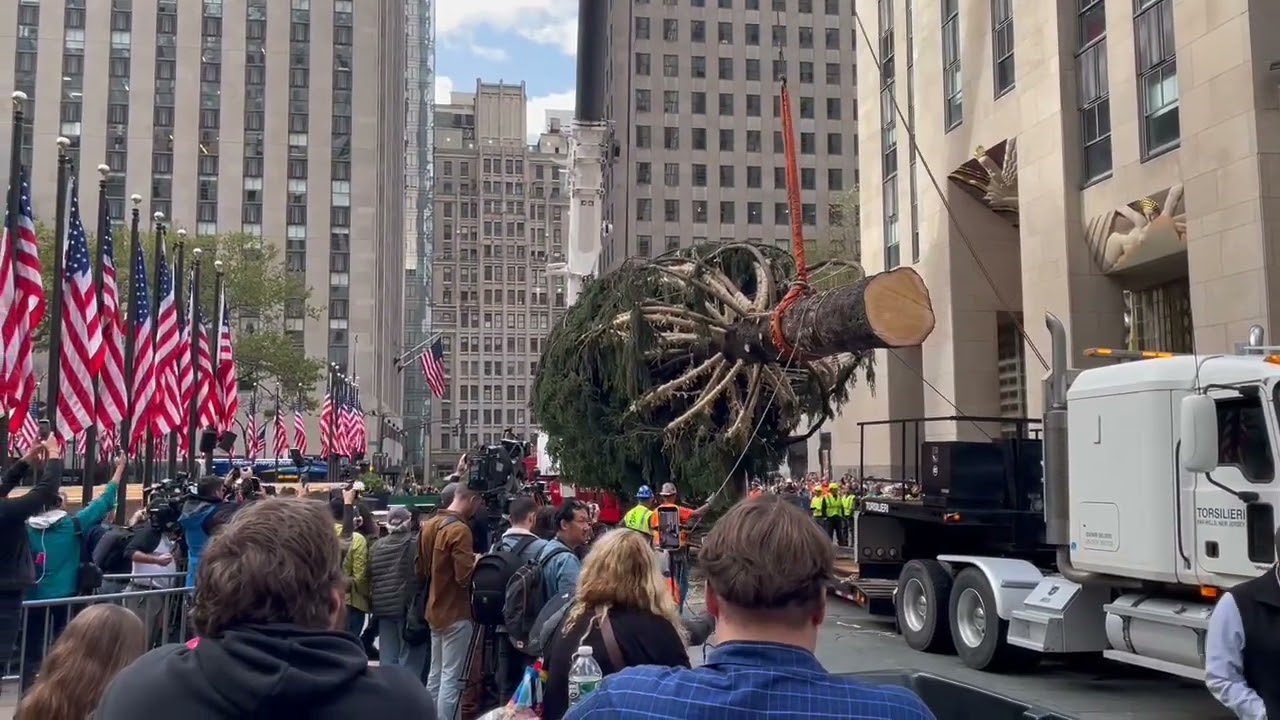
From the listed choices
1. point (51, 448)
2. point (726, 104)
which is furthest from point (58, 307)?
point (726, 104)

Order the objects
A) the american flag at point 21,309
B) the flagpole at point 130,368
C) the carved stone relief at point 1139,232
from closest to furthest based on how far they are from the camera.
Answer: the american flag at point 21,309 → the flagpole at point 130,368 → the carved stone relief at point 1139,232

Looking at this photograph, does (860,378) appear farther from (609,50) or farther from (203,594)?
(609,50)

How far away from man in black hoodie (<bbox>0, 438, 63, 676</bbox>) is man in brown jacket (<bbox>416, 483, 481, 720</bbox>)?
2491mm

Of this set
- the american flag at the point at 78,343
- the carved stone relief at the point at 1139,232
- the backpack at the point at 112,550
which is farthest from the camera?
the carved stone relief at the point at 1139,232

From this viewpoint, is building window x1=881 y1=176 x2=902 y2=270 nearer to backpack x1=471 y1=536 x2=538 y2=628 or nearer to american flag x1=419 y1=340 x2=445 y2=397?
american flag x1=419 y1=340 x2=445 y2=397

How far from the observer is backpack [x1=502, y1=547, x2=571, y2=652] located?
629cm

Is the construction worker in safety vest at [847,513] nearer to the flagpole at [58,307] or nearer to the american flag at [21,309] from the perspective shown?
the flagpole at [58,307]

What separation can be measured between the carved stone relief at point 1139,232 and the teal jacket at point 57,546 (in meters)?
17.7

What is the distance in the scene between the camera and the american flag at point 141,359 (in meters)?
19.5

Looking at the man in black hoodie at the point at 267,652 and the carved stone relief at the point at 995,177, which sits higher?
the carved stone relief at the point at 995,177

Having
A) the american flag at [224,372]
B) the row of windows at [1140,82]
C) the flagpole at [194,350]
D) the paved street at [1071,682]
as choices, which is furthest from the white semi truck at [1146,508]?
the american flag at [224,372]

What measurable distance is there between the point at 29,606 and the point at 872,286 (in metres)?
7.83

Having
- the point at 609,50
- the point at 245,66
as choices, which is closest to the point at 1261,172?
the point at 609,50

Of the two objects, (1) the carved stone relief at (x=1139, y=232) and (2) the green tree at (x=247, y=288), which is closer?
(1) the carved stone relief at (x=1139, y=232)
